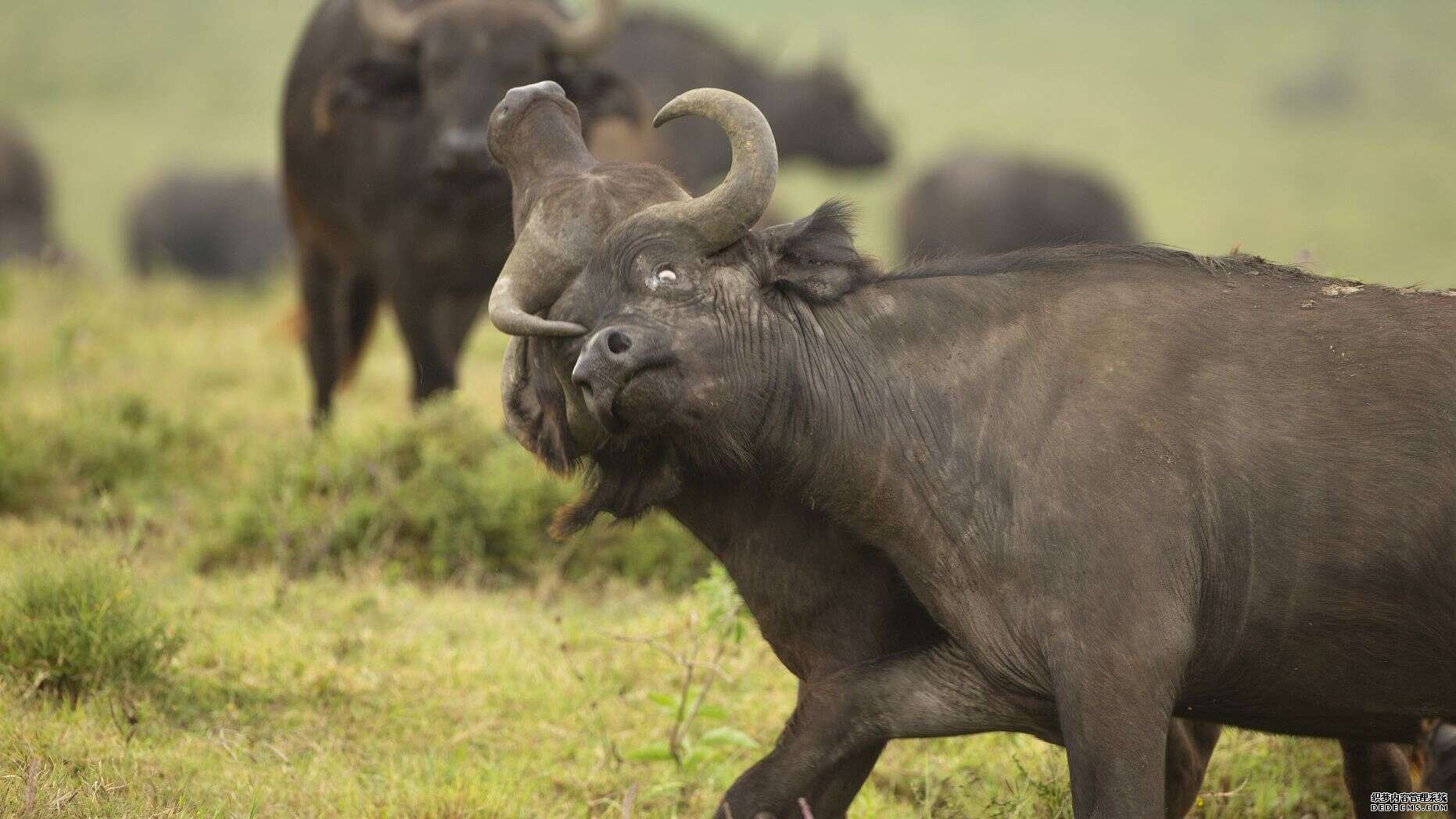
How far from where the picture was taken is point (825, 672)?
4289 mm

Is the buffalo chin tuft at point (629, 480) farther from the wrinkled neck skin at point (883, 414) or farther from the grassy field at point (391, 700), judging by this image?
the grassy field at point (391, 700)

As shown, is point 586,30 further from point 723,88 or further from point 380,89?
point 723,88

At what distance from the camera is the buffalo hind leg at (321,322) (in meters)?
10.1

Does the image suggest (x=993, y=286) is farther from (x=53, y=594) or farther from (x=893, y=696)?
(x=53, y=594)

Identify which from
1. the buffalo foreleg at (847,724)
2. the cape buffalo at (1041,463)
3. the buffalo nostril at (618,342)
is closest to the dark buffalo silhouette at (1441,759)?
the cape buffalo at (1041,463)

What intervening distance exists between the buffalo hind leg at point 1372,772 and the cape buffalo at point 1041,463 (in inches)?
29.2

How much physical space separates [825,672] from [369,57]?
5.99m

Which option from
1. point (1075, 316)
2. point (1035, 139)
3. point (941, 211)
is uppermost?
point (1035, 139)

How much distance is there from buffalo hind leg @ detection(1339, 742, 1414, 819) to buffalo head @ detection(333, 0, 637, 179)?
5.28 meters

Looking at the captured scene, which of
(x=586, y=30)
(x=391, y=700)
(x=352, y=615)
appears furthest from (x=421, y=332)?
(x=391, y=700)

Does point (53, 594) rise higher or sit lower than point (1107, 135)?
lower

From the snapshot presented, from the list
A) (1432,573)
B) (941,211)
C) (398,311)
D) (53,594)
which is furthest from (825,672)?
(941,211)

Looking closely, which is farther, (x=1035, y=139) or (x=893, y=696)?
(x=1035, y=139)

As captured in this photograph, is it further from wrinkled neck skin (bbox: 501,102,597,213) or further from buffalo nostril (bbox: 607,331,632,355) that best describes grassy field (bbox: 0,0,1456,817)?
buffalo nostril (bbox: 607,331,632,355)
